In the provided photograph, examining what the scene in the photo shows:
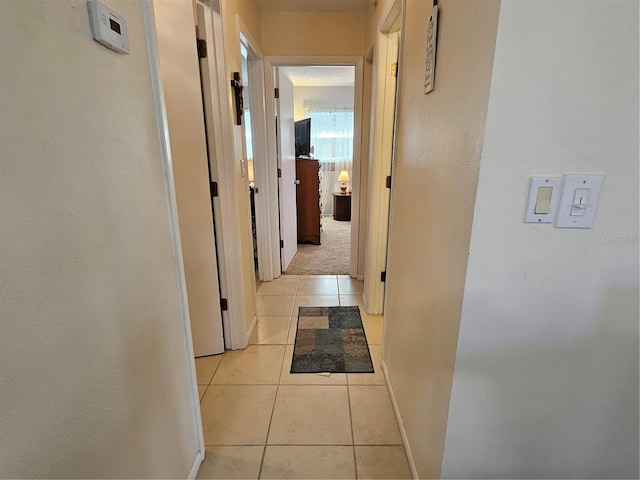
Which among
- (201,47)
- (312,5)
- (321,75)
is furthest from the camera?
(321,75)

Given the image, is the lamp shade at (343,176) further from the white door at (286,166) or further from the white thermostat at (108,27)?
the white thermostat at (108,27)

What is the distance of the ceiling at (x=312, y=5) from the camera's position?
2486 millimetres

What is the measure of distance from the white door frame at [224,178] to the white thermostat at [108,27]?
0.91 m

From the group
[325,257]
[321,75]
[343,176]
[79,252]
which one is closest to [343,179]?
[343,176]

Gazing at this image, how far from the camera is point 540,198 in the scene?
72 centimetres

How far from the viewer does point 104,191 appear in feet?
2.46

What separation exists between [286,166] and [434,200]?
7.78 feet

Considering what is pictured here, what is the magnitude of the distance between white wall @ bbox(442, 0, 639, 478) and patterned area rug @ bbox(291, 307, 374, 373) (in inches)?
40.3

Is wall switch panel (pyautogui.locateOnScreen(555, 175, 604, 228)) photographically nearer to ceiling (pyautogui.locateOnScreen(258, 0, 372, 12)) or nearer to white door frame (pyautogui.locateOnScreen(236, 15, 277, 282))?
white door frame (pyautogui.locateOnScreen(236, 15, 277, 282))

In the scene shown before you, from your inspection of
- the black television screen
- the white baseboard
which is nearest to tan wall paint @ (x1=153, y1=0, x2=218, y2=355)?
the white baseboard

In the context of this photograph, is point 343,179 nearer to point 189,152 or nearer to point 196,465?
point 189,152

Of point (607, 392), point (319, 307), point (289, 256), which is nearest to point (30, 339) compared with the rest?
point (607, 392)

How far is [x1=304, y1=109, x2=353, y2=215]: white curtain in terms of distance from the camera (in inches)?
236

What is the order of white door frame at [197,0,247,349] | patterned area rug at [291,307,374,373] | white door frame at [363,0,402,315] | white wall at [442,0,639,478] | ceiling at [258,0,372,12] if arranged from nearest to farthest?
white wall at [442,0,639,478] < white door frame at [197,0,247,349] < patterned area rug at [291,307,374,373] < white door frame at [363,0,402,315] < ceiling at [258,0,372,12]
